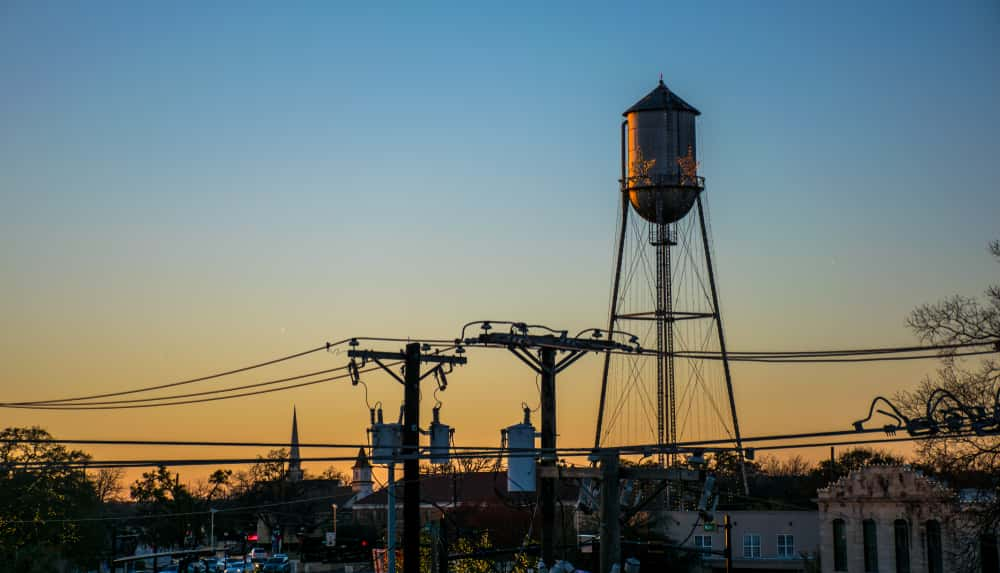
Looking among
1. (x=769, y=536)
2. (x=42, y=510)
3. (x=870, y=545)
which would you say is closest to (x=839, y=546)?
(x=870, y=545)

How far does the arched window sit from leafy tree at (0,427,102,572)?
45.7m

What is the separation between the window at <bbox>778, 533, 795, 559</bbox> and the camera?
7656 centimetres

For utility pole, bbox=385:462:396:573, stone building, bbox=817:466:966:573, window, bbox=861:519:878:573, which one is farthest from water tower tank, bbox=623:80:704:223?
utility pole, bbox=385:462:396:573

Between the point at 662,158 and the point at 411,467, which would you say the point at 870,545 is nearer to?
the point at 662,158

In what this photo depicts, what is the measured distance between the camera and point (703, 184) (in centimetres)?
5503

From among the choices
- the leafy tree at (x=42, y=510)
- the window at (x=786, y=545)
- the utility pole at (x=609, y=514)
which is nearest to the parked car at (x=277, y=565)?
the leafy tree at (x=42, y=510)

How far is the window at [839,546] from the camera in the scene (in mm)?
62562

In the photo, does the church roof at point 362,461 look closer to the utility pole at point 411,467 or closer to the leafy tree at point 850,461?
the utility pole at point 411,467

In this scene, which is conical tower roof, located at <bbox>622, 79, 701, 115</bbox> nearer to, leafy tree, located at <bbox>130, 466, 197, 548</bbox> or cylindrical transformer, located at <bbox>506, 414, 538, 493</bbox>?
cylindrical transformer, located at <bbox>506, 414, 538, 493</bbox>

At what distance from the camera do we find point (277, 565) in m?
81.4

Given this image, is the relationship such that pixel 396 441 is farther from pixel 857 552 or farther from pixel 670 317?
pixel 857 552

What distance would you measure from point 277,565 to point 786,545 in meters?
30.3

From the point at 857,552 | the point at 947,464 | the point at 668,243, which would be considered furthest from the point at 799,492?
the point at 947,464

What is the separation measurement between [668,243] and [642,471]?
25551 mm
